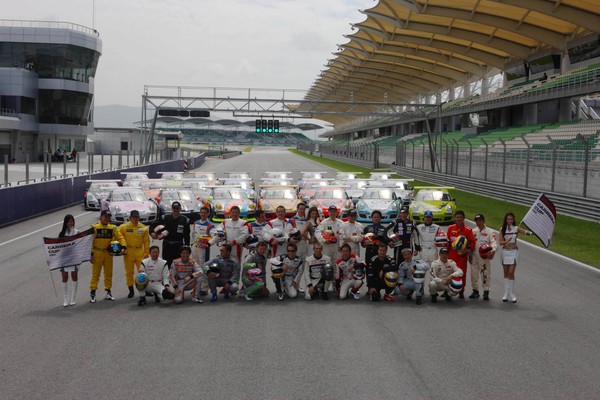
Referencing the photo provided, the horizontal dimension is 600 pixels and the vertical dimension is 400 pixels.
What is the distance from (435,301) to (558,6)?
2846 cm

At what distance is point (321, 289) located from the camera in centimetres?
1065

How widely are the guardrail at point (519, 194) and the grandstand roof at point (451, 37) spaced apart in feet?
30.1

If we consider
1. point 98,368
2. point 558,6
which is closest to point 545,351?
point 98,368

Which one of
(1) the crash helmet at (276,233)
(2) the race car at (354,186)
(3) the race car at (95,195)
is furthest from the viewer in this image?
(2) the race car at (354,186)

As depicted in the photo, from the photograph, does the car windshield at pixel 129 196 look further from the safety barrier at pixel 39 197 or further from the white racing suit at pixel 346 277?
the white racing suit at pixel 346 277

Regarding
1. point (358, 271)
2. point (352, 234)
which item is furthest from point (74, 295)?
point (352, 234)

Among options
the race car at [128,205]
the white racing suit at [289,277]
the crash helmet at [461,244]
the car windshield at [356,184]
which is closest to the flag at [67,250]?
the white racing suit at [289,277]

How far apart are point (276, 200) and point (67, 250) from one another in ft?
40.5

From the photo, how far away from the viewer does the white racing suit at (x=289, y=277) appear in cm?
1059

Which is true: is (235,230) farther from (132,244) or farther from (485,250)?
(485,250)

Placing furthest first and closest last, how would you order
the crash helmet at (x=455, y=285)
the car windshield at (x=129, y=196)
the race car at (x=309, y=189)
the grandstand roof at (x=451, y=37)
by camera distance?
the grandstand roof at (x=451, y=37) → the race car at (x=309, y=189) → the car windshield at (x=129, y=196) → the crash helmet at (x=455, y=285)

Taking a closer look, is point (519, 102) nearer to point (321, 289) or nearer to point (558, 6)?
point (558, 6)

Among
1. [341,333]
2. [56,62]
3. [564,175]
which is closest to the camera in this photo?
[341,333]

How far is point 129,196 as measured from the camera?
73.2 feet
